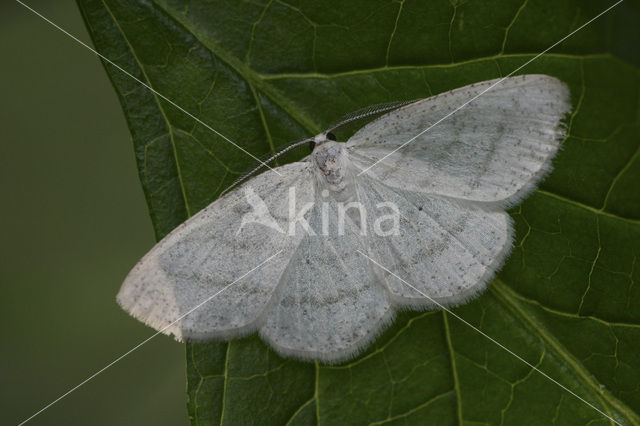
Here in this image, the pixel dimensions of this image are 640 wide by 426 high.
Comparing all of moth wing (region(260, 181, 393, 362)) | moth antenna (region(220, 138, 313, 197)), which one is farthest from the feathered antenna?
moth wing (region(260, 181, 393, 362))

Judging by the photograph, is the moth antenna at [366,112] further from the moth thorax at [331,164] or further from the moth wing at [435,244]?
the moth wing at [435,244]

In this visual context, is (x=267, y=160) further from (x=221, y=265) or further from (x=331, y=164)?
(x=221, y=265)

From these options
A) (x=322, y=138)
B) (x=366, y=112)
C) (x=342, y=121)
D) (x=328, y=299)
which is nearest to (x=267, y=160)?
(x=322, y=138)

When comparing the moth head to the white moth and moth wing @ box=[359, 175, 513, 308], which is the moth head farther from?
moth wing @ box=[359, 175, 513, 308]

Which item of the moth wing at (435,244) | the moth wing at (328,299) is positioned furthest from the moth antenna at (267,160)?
the moth wing at (435,244)

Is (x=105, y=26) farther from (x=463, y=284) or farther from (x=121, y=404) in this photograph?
(x=121, y=404)

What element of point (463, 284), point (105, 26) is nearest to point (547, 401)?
point (463, 284)

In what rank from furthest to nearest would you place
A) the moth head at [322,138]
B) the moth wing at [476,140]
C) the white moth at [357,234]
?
the moth head at [322,138]
the white moth at [357,234]
the moth wing at [476,140]
